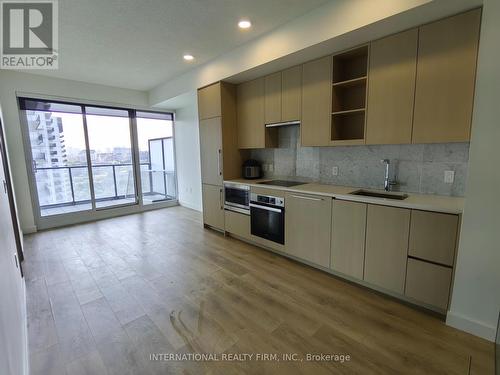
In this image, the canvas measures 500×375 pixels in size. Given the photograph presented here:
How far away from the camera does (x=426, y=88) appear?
2.15m

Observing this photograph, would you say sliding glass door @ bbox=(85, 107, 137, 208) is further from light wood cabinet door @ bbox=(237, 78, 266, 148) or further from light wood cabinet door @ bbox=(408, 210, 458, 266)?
light wood cabinet door @ bbox=(408, 210, 458, 266)

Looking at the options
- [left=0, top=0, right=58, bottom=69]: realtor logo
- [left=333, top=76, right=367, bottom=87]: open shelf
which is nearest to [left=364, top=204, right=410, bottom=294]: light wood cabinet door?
[left=333, top=76, right=367, bottom=87]: open shelf

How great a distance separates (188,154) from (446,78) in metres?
4.87

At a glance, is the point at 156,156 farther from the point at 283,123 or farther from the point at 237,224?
the point at 283,123

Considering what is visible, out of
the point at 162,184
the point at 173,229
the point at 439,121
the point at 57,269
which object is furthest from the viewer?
the point at 162,184

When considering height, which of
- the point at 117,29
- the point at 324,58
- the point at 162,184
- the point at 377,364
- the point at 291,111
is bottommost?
the point at 377,364

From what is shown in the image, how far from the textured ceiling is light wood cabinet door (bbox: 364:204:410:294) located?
211 centimetres

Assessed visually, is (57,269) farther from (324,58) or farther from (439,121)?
(439,121)

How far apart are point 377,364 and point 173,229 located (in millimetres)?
3608

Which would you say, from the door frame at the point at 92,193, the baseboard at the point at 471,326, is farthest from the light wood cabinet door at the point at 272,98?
the door frame at the point at 92,193

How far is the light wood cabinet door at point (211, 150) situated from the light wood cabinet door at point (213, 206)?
0.12m

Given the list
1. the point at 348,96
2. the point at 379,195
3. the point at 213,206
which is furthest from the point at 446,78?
the point at 213,206

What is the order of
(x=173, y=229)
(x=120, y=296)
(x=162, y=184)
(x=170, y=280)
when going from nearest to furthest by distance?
(x=120, y=296) → (x=170, y=280) → (x=173, y=229) → (x=162, y=184)

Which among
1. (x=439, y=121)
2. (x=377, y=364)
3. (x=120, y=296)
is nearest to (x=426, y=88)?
(x=439, y=121)
